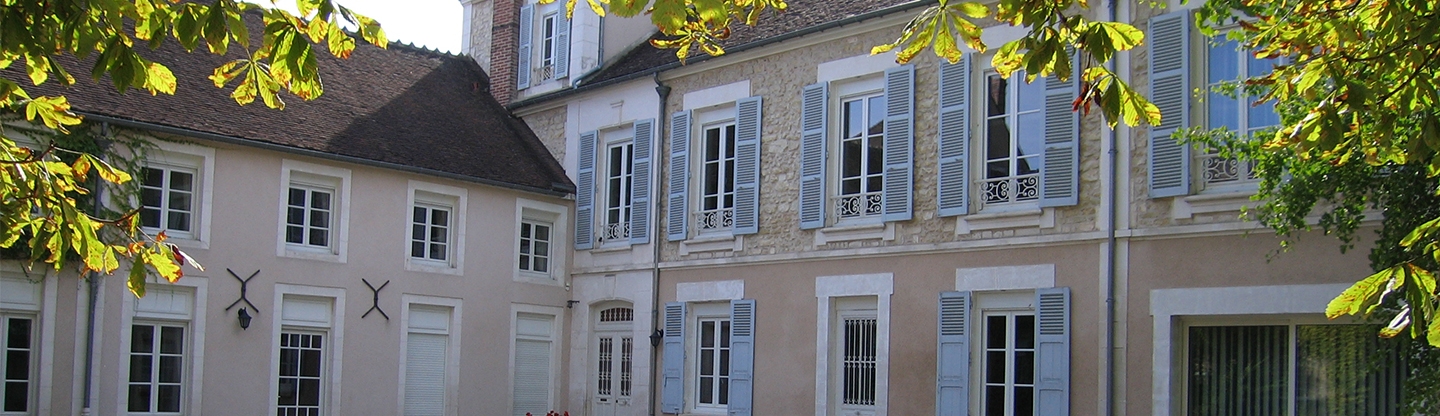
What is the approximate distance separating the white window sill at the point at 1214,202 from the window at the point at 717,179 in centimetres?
553

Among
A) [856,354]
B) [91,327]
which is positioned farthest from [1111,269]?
[91,327]

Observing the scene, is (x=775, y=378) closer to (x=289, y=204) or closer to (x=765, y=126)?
(x=765, y=126)

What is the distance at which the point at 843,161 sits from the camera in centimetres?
1496

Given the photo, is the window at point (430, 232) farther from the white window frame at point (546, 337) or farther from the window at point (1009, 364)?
the window at point (1009, 364)

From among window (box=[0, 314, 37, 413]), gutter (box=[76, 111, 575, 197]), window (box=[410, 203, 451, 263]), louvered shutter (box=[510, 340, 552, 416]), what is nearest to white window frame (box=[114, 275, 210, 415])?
window (box=[0, 314, 37, 413])

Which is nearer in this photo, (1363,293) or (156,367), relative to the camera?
(1363,293)

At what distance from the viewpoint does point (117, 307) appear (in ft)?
46.5

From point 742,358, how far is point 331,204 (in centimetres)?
484

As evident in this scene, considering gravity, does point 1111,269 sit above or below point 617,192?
below

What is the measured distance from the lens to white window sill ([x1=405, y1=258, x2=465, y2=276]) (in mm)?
16625

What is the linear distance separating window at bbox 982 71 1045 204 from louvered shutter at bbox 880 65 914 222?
0.84 m

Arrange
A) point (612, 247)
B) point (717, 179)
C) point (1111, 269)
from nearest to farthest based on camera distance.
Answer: point (1111, 269) → point (717, 179) → point (612, 247)

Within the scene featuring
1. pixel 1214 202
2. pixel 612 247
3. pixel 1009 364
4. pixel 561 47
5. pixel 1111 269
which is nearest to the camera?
pixel 1214 202

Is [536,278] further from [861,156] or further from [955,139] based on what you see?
[955,139]
